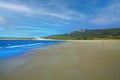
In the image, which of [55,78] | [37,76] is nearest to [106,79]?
[55,78]

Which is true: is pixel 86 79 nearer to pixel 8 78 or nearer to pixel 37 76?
pixel 37 76

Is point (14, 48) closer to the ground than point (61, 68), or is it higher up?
closer to the ground

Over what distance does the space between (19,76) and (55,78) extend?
5.17ft

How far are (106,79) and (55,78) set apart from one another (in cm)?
199

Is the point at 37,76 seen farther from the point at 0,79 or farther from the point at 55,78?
the point at 0,79

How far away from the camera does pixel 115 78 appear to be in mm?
6207

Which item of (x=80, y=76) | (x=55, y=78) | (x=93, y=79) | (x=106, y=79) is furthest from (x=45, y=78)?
(x=106, y=79)

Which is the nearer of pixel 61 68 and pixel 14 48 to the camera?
pixel 61 68

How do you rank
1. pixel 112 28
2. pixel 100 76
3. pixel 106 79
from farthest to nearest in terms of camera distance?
1. pixel 112 28
2. pixel 100 76
3. pixel 106 79

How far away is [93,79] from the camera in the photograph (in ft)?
20.2

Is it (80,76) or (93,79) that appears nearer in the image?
(93,79)

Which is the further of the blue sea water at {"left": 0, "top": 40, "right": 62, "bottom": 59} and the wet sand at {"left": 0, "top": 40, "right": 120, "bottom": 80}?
the blue sea water at {"left": 0, "top": 40, "right": 62, "bottom": 59}

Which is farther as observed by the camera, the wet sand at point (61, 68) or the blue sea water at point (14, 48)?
the blue sea water at point (14, 48)

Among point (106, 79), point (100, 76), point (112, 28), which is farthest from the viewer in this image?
point (112, 28)
